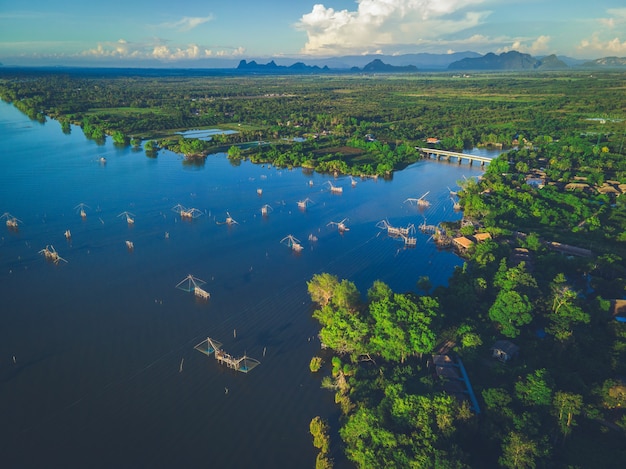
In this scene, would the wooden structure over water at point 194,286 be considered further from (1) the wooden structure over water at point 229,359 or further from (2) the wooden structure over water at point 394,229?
(2) the wooden structure over water at point 394,229

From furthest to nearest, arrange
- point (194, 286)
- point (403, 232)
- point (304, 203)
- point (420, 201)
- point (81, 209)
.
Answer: point (420, 201) < point (304, 203) < point (81, 209) < point (403, 232) < point (194, 286)

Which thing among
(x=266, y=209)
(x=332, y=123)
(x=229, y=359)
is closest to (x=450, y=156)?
(x=332, y=123)

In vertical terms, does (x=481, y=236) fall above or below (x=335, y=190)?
below

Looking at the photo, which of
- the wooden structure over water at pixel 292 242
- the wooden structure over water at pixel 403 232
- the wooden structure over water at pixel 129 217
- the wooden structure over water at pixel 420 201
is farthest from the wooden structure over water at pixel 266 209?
the wooden structure over water at pixel 420 201

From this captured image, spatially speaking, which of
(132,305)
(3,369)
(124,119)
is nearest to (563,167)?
(132,305)

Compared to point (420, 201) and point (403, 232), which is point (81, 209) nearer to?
point (403, 232)

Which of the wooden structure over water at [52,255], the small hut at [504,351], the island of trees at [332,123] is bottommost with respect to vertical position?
the small hut at [504,351]
